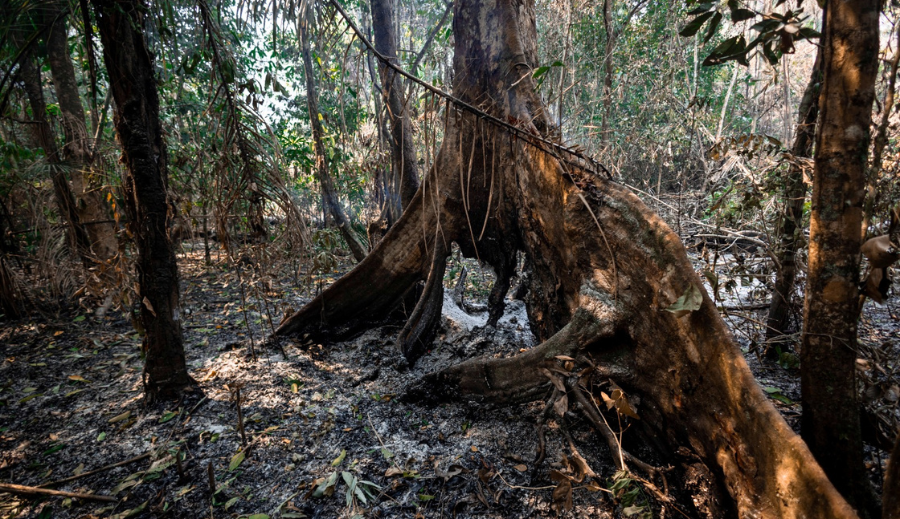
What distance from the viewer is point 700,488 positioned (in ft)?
6.34

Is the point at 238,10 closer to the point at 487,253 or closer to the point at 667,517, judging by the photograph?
the point at 487,253

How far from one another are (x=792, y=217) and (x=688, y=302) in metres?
1.75

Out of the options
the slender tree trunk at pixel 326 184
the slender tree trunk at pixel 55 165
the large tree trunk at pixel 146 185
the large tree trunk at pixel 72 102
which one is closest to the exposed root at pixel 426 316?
the large tree trunk at pixel 146 185

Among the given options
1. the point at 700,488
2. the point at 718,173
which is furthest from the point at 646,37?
the point at 700,488

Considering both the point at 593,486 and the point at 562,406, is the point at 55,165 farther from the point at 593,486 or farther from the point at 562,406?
the point at 593,486

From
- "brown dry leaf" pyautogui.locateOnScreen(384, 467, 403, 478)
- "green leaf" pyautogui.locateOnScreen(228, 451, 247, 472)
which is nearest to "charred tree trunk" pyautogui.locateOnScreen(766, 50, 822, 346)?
"brown dry leaf" pyautogui.locateOnScreen(384, 467, 403, 478)

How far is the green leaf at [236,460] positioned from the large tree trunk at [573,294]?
109cm

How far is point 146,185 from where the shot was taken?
2.58 m

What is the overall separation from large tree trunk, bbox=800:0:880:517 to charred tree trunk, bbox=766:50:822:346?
1.32 metres

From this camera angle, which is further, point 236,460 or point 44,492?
point 236,460

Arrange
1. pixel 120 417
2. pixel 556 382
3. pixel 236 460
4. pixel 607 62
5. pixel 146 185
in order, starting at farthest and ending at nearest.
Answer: pixel 607 62, pixel 120 417, pixel 146 185, pixel 236 460, pixel 556 382

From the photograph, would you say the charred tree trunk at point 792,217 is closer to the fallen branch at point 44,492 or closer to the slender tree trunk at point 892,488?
the slender tree trunk at point 892,488

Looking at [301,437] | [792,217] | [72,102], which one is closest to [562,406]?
[301,437]

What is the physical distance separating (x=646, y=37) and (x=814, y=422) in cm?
738
